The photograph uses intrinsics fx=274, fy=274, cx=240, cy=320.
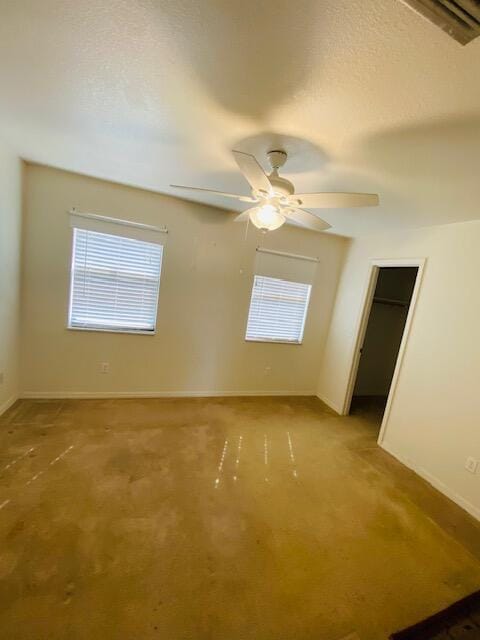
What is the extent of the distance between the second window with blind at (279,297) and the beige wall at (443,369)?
1105mm

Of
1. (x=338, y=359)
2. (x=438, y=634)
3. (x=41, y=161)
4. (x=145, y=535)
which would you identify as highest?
(x=41, y=161)

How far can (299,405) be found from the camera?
12.7 ft

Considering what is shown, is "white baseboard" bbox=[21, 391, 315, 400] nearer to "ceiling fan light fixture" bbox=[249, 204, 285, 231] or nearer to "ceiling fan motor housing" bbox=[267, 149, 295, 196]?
"ceiling fan light fixture" bbox=[249, 204, 285, 231]

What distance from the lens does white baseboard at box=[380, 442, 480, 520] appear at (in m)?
2.24

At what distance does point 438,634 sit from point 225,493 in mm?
1315

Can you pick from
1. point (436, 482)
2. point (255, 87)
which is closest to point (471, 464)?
point (436, 482)

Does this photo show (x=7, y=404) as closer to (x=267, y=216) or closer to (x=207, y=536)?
(x=207, y=536)

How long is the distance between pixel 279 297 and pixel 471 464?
2558 millimetres

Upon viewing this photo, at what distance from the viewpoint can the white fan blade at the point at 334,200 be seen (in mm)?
1579

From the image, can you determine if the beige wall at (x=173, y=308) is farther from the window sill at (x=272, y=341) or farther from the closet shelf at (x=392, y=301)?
the closet shelf at (x=392, y=301)

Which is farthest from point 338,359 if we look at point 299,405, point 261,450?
point 261,450

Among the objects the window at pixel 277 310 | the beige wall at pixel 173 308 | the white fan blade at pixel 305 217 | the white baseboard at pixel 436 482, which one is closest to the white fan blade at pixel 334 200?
the white fan blade at pixel 305 217

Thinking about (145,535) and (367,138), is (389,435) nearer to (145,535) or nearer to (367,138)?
(145,535)

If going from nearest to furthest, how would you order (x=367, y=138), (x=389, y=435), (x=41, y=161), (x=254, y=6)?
(x=254, y=6) < (x=367, y=138) < (x=41, y=161) < (x=389, y=435)
